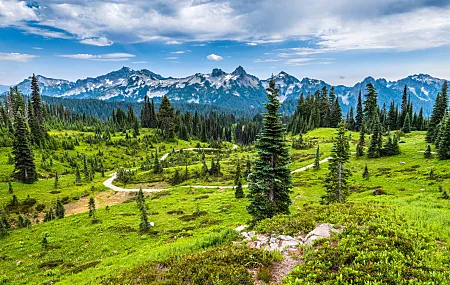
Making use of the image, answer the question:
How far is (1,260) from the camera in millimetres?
25750

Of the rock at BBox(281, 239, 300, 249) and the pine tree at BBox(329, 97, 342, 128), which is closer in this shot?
the rock at BBox(281, 239, 300, 249)

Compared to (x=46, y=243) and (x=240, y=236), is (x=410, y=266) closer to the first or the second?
(x=240, y=236)

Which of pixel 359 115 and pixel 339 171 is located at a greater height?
pixel 359 115

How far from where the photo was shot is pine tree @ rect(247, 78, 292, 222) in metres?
21.9

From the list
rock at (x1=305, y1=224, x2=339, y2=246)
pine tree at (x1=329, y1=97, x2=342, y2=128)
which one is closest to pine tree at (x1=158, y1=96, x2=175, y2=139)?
pine tree at (x1=329, y1=97, x2=342, y2=128)

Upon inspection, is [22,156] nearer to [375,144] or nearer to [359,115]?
[375,144]

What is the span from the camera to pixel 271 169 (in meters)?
21.8

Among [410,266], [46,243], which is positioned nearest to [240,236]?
[410,266]

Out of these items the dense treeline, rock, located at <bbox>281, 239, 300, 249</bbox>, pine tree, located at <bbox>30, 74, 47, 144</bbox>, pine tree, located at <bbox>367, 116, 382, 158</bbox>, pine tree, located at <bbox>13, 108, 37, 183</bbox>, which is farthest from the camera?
the dense treeline

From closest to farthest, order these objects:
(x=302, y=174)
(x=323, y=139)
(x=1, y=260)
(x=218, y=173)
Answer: (x=1, y=260) → (x=302, y=174) → (x=218, y=173) → (x=323, y=139)

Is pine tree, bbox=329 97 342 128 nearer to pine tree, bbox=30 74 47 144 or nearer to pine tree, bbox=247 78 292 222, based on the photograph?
pine tree, bbox=247 78 292 222

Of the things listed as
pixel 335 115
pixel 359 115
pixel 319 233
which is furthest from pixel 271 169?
pixel 335 115

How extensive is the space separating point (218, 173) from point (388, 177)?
3967 cm

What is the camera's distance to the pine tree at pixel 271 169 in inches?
861
